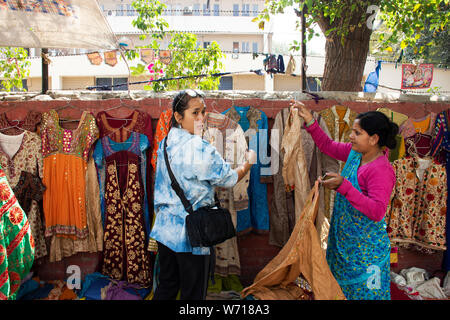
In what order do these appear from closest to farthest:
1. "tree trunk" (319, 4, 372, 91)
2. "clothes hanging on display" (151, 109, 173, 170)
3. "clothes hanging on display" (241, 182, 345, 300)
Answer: "clothes hanging on display" (241, 182, 345, 300) → "clothes hanging on display" (151, 109, 173, 170) → "tree trunk" (319, 4, 372, 91)

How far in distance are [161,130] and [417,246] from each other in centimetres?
313

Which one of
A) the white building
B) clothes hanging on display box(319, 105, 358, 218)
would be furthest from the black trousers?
the white building

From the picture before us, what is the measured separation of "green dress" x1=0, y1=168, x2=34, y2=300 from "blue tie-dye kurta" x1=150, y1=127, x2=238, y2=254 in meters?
0.85

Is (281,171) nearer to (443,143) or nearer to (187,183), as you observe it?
(187,183)

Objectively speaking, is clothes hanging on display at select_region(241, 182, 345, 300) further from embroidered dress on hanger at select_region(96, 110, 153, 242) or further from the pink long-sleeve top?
embroidered dress on hanger at select_region(96, 110, 153, 242)

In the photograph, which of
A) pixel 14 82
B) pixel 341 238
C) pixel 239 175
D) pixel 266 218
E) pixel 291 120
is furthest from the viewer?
pixel 14 82

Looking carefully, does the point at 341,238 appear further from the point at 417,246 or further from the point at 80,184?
the point at 80,184

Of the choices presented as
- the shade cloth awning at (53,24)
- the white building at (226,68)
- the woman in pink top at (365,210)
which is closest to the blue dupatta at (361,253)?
the woman in pink top at (365,210)

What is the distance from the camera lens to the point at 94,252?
365 cm

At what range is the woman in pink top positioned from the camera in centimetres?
223

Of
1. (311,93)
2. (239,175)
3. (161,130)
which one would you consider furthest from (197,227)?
(311,93)

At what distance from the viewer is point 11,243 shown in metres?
2.11

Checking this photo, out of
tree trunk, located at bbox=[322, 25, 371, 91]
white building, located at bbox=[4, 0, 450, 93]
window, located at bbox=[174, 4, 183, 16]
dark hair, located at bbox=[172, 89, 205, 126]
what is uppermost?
window, located at bbox=[174, 4, 183, 16]

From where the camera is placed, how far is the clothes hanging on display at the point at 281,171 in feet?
11.4
